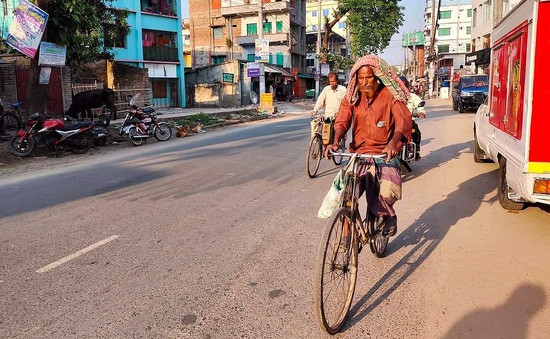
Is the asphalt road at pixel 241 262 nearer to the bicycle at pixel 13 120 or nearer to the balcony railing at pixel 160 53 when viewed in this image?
the bicycle at pixel 13 120

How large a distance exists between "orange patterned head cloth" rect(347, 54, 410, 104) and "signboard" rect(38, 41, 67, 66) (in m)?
11.4

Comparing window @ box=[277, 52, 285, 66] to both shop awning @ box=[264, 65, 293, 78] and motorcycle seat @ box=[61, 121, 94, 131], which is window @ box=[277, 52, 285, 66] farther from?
motorcycle seat @ box=[61, 121, 94, 131]

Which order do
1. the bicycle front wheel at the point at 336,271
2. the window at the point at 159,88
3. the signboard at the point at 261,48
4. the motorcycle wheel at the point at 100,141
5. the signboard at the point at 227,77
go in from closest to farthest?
the bicycle front wheel at the point at 336,271 < the motorcycle wheel at the point at 100,141 < the signboard at the point at 261,48 < the window at the point at 159,88 < the signboard at the point at 227,77

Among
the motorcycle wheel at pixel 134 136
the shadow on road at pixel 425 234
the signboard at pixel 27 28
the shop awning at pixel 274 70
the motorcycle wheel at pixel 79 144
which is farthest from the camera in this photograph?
the shop awning at pixel 274 70

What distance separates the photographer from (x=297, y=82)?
2032 inches

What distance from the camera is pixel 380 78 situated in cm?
370

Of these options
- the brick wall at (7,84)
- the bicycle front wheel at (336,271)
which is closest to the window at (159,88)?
the brick wall at (7,84)

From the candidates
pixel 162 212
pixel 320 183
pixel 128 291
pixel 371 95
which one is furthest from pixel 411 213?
pixel 128 291

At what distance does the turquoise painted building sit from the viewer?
106ft

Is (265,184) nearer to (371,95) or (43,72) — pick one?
(371,95)

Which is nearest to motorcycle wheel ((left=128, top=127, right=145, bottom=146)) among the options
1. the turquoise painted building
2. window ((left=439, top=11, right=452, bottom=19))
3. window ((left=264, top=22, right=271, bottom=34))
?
the turquoise painted building

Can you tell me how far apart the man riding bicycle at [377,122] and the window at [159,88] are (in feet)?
105

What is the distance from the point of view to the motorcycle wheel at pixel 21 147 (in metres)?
11.3

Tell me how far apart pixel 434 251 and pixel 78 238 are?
151 inches
